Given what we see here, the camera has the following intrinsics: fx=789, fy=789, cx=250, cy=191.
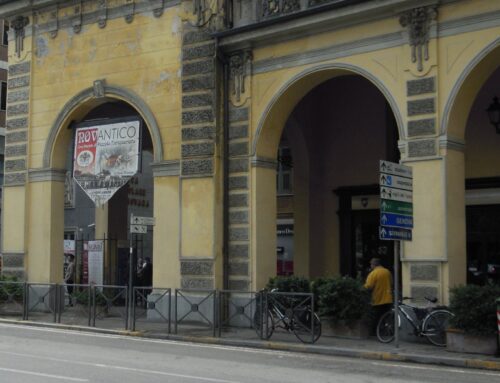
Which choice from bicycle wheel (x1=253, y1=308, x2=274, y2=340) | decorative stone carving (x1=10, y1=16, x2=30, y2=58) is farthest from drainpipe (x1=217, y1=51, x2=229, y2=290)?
decorative stone carving (x1=10, y1=16, x2=30, y2=58)

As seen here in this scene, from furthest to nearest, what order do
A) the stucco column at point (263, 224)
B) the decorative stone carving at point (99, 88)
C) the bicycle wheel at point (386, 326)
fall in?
the decorative stone carving at point (99, 88) < the stucco column at point (263, 224) < the bicycle wheel at point (386, 326)

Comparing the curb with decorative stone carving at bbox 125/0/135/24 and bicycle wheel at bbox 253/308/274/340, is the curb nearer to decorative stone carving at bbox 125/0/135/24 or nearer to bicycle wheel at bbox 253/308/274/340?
bicycle wheel at bbox 253/308/274/340

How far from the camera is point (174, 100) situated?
66.6 feet

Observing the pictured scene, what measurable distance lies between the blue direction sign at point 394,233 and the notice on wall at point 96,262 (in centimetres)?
1337

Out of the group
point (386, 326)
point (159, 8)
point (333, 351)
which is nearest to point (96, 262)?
point (159, 8)

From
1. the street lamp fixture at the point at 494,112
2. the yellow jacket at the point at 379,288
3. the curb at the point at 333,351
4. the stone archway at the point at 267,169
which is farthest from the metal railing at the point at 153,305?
the street lamp fixture at the point at 494,112

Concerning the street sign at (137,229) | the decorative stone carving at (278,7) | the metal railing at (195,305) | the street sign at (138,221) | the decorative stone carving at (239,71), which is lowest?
the metal railing at (195,305)

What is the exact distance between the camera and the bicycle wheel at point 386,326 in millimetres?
15745

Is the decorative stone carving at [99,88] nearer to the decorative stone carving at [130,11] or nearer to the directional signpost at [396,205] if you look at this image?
the decorative stone carving at [130,11]

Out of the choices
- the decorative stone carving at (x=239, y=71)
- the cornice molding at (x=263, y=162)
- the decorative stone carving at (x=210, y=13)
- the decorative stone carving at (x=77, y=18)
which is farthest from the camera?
the decorative stone carving at (x=77, y=18)

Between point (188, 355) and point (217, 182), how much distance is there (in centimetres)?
617

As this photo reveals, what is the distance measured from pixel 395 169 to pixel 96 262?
13.9 m

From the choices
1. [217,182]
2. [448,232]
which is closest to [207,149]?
[217,182]

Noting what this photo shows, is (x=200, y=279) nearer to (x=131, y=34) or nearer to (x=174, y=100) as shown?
(x=174, y=100)
